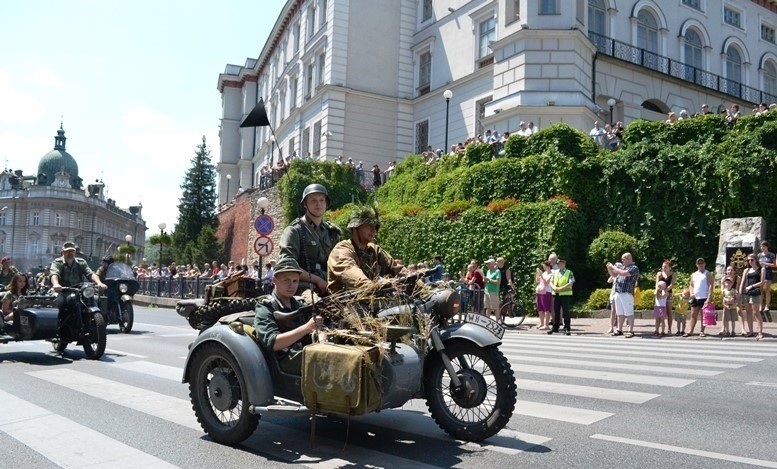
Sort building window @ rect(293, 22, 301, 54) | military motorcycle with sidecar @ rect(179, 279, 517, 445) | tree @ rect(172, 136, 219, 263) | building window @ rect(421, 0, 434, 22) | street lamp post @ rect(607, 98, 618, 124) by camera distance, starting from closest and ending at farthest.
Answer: military motorcycle with sidecar @ rect(179, 279, 517, 445) → street lamp post @ rect(607, 98, 618, 124) → building window @ rect(421, 0, 434, 22) → building window @ rect(293, 22, 301, 54) → tree @ rect(172, 136, 219, 263)

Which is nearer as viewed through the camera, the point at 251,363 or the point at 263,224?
the point at 251,363

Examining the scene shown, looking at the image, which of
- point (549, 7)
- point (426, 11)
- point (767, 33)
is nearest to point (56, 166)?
point (426, 11)

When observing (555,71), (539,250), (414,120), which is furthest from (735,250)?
(414,120)

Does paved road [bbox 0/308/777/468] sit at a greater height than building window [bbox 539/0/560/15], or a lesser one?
lesser

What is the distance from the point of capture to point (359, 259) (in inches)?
219

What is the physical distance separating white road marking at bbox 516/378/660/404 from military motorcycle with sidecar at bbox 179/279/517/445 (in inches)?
93.2

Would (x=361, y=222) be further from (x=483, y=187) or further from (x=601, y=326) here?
(x=483, y=187)

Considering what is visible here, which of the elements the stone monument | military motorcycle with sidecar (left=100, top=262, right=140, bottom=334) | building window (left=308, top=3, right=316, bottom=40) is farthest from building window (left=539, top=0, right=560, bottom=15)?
military motorcycle with sidecar (left=100, top=262, right=140, bottom=334)

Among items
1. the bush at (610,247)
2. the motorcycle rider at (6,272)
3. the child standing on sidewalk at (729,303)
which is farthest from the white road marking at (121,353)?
the bush at (610,247)

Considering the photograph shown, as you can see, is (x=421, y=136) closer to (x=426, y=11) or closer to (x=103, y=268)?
(x=426, y=11)

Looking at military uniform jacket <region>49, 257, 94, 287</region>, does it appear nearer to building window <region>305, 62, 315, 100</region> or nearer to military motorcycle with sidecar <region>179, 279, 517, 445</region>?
military motorcycle with sidecar <region>179, 279, 517, 445</region>

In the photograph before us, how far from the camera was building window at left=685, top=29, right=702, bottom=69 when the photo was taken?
36.0 m

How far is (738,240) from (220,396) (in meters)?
16.3

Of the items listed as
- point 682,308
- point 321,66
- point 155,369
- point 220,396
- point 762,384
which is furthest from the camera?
point 321,66
